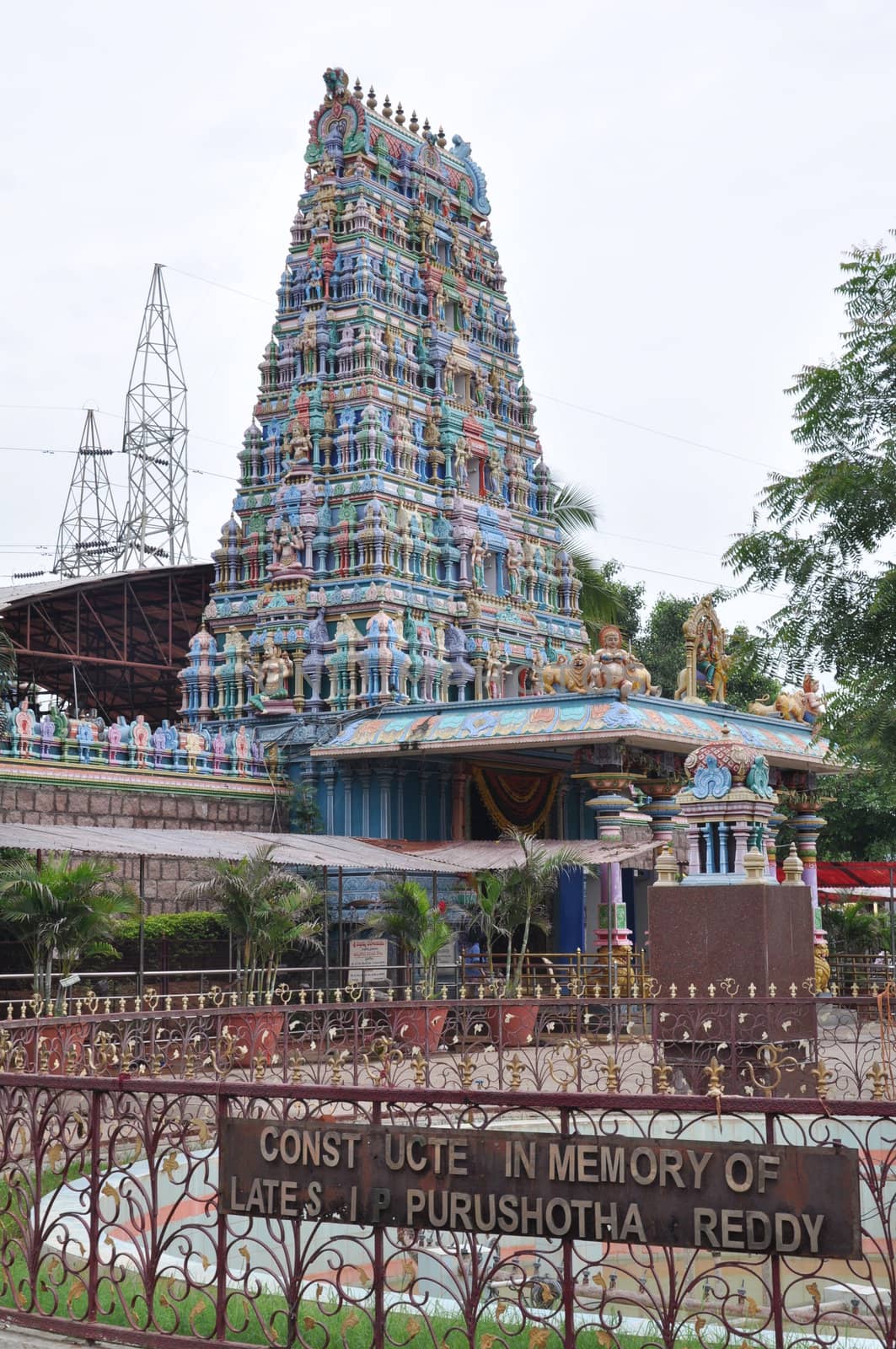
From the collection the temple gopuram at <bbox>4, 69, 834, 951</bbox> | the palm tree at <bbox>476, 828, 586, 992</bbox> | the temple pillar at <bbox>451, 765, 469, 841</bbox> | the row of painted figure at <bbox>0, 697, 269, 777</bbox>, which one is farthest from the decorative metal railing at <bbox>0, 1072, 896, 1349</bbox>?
the temple pillar at <bbox>451, 765, 469, 841</bbox>

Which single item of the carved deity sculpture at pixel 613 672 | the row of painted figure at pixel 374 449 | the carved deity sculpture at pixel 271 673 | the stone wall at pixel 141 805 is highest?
the row of painted figure at pixel 374 449

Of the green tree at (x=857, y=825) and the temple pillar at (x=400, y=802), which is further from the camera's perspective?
the green tree at (x=857, y=825)

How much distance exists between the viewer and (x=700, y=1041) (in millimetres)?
14508

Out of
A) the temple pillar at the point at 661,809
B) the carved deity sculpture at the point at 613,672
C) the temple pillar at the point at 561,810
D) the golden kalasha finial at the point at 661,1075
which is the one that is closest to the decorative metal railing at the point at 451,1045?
the golden kalasha finial at the point at 661,1075

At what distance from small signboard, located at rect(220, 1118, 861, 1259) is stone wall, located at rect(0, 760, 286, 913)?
596 inches

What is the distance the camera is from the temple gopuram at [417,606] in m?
24.7

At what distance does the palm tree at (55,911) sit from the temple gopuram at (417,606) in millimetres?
5388

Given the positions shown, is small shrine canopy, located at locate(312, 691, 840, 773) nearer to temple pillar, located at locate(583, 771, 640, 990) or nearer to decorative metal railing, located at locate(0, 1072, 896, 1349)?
temple pillar, located at locate(583, 771, 640, 990)

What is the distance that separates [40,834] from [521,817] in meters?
11.0

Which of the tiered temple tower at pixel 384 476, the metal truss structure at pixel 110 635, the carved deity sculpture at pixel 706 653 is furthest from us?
the metal truss structure at pixel 110 635

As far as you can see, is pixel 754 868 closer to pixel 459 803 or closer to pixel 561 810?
pixel 459 803

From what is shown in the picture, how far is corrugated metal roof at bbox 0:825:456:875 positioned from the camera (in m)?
17.9

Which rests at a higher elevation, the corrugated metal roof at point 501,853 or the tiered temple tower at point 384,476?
the tiered temple tower at point 384,476

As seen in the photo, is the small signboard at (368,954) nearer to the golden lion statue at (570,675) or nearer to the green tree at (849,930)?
the golden lion statue at (570,675)
